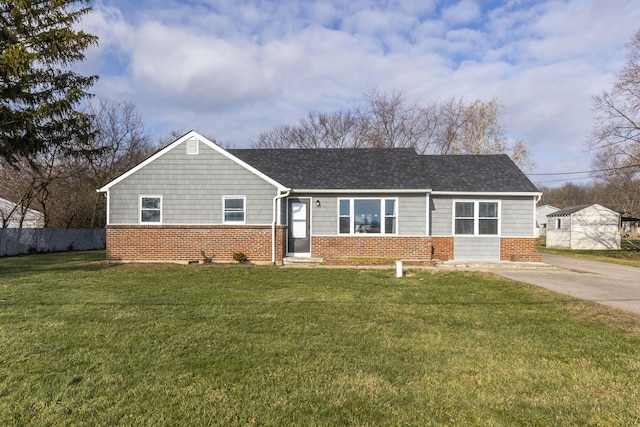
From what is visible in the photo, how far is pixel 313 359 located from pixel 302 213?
1095cm

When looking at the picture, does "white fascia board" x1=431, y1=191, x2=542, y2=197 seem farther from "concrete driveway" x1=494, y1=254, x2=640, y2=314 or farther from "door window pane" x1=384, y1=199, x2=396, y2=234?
"concrete driveway" x1=494, y1=254, x2=640, y2=314

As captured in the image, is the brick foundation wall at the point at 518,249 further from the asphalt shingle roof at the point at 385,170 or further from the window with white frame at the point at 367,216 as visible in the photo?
the window with white frame at the point at 367,216

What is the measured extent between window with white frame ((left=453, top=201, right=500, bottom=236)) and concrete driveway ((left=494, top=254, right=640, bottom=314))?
2.41 m

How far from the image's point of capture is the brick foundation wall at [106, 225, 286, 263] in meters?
14.6

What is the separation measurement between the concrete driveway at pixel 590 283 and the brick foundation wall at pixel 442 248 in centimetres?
254

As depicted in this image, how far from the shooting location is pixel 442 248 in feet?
50.7

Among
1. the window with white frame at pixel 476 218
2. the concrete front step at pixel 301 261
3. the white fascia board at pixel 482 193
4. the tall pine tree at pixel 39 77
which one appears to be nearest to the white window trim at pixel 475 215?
the window with white frame at pixel 476 218

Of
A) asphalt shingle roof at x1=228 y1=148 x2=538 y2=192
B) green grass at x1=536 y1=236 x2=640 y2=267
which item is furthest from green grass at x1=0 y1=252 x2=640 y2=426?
green grass at x1=536 y1=236 x2=640 y2=267

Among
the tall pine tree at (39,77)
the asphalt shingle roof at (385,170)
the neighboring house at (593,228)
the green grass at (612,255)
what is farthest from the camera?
the neighboring house at (593,228)

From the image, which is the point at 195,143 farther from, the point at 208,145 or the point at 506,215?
the point at 506,215

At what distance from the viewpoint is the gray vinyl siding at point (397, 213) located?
14.9m

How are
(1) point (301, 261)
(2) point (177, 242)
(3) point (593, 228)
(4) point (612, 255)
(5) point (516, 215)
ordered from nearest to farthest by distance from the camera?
(1) point (301, 261) < (2) point (177, 242) < (5) point (516, 215) < (4) point (612, 255) < (3) point (593, 228)

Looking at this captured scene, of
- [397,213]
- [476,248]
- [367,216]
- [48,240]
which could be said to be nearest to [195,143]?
[367,216]

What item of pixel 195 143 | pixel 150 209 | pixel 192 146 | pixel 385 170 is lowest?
pixel 150 209
